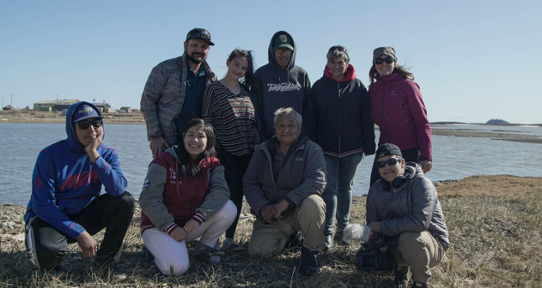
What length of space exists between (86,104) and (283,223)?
2159 millimetres

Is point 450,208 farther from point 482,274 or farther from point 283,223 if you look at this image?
point 283,223

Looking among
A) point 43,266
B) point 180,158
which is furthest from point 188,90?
Answer: point 43,266

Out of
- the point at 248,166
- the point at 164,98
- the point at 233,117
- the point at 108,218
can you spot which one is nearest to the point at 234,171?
the point at 248,166

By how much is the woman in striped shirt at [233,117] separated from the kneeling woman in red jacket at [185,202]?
0.33m

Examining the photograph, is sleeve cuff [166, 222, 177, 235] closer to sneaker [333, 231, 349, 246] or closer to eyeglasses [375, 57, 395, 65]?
sneaker [333, 231, 349, 246]

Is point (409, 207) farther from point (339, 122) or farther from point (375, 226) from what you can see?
point (339, 122)

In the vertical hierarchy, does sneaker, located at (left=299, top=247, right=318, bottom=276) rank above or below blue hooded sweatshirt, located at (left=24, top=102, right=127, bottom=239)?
below

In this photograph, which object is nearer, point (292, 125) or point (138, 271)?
point (138, 271)

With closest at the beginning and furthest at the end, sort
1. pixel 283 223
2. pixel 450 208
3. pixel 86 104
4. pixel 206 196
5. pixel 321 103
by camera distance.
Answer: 1. pixel 86 104
2. pixel 206 196
3. pixel 283 223
4. pixel 321 103
5. pixel 450 208

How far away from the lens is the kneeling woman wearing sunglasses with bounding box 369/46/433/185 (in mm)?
4168

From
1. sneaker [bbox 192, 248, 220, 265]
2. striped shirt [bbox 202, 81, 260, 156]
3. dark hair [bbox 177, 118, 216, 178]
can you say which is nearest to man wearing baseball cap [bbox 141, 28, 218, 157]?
striped shirt [bbox 202, 81, 260, 156]

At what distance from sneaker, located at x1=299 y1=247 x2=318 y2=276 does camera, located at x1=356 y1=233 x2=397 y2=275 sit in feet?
1.45

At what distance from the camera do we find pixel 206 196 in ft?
12.3

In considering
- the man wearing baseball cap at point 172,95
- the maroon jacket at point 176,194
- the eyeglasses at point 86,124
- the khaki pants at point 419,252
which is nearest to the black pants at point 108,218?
the maroon jacket at point 176,194
